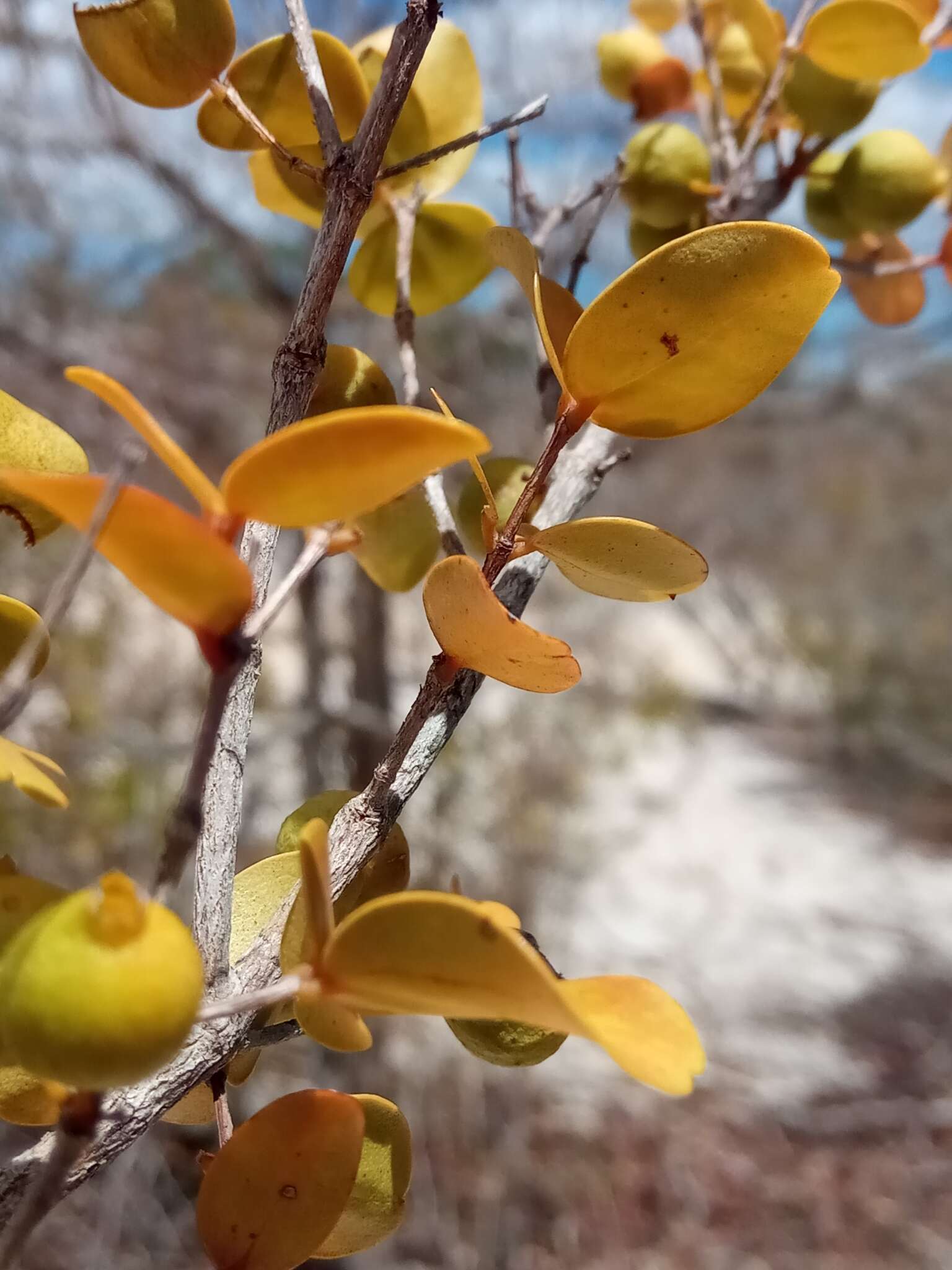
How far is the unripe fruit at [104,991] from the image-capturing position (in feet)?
0.39

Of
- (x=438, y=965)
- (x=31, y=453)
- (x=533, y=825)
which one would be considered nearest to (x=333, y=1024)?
(x=438, y=965)

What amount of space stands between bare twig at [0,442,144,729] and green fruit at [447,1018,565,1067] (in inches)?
5.6

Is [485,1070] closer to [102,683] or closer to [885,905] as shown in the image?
[102,683]

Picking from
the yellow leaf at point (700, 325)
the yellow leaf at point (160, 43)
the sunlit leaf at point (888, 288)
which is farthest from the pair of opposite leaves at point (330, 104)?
the sunlit leaf at point (888, 288)

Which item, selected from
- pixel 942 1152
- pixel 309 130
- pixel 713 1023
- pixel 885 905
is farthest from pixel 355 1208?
pixel 885 905

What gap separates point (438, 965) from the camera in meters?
0.13

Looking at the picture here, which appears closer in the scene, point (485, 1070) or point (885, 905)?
point (485, 1070)

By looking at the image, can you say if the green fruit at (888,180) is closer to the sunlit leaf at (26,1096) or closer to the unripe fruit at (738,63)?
the unripe fruit at (738,63)

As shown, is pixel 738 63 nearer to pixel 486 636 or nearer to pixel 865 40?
pixel 865 40

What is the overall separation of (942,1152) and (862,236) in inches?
76.4

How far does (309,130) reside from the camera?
0.87 feet

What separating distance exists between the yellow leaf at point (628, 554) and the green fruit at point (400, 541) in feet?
0.33

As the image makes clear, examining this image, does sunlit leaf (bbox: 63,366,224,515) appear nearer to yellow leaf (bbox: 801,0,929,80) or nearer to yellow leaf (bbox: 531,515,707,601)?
yellow leaf (bbox: 531,515,707,601)

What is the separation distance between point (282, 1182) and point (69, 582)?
0.14 meters
